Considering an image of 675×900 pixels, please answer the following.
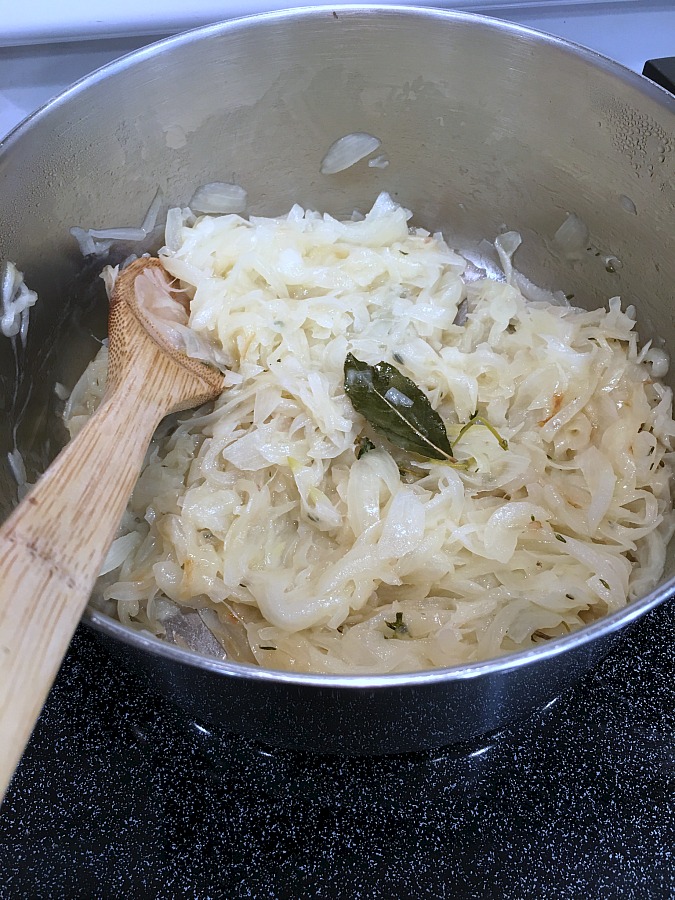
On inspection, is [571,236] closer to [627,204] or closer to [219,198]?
[627,204]

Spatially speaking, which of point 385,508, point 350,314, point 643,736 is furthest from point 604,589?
point 350,314

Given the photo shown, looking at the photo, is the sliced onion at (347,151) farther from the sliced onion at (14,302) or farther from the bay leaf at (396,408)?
the sliced onion at (14,302)

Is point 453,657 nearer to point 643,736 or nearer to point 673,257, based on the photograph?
point 643,736

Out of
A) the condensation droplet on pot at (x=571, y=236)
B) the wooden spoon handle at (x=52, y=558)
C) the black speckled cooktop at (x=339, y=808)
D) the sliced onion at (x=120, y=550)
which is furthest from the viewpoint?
the condensation droplet on pot at (x=571, y=236)

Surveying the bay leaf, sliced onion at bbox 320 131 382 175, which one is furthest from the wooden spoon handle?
sliced onion at bbox 320 131 382 175

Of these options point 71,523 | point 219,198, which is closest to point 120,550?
point 71,523

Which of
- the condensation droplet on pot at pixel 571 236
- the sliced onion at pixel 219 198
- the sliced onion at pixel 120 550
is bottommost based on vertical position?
the sliced onion at pixel 120 550

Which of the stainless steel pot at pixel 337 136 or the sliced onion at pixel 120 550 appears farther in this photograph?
the stainless steel pot at pixel 337 136

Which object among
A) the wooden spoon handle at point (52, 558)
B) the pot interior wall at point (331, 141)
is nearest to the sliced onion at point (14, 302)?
the pot interior wall at point (331, 141)
